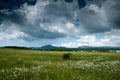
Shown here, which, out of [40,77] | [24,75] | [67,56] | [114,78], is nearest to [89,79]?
[114,78]

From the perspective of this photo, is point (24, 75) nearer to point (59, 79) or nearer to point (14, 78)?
point (14, 78)

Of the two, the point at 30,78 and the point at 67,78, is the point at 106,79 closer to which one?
the point at 67,78

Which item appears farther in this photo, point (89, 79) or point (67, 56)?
point (67, 56)

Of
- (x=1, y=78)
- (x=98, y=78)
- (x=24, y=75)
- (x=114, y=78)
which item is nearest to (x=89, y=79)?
(x=98, y=78)

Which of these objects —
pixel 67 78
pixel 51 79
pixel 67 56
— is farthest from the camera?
pixel 67 56

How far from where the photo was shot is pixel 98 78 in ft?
43.6

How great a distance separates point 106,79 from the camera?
13.1 meters

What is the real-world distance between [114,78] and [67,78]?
331 centimetres

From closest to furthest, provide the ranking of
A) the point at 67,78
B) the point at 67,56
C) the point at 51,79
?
the point at 51,79 < the point at 67,78 < the point at 67,56

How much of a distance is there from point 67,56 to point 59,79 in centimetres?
3624

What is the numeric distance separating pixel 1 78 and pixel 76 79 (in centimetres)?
520

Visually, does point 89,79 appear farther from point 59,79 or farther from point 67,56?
point 67,56

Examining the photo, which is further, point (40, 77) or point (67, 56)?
point (67, 56)

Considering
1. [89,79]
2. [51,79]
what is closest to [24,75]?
[51,79]
